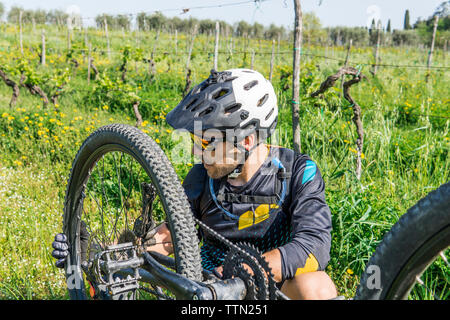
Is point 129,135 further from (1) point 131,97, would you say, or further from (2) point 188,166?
(1) point 131,97

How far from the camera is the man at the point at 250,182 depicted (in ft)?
5.59

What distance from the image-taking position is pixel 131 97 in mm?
7438

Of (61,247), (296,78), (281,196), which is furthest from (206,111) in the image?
(296,78)

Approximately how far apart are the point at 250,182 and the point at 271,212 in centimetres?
18

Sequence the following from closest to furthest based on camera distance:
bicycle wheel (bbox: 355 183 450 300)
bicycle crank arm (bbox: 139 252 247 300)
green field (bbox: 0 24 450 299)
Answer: bicycle wheel (bbox: 355 183 450 300), bicycle crank arm (bbox: 139 252 247 300), green field (bbox: 0 24 450 299)

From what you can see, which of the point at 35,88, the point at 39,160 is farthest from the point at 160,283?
the point at 35,88

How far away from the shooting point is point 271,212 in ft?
6.31

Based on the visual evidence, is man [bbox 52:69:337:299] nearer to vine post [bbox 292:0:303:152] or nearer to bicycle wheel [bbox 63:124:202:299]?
bicycle wheel [bbox 63:124:202:299]

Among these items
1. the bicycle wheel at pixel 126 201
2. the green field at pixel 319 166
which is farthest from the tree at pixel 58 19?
the bicycle wheel at pixel 126 201

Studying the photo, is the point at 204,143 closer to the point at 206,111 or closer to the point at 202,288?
the point at 206,111

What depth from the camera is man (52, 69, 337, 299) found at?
5.59 feet

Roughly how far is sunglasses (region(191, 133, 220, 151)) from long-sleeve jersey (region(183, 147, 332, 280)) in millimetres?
220

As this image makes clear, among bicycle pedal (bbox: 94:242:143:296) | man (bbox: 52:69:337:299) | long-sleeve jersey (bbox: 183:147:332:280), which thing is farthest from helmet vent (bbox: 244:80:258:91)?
bicycle pedal (bbox: 94:242:143:296)

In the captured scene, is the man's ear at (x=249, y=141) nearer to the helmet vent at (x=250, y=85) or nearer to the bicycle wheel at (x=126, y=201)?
the helmet vent at (x=250, y=85)
